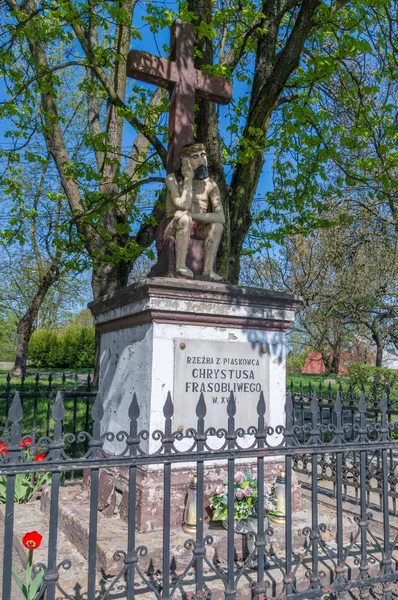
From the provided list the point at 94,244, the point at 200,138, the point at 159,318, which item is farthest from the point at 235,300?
the point at 94,244

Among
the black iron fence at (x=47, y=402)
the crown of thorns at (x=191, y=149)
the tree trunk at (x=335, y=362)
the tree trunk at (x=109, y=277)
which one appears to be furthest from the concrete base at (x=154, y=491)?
the tree trunk at (x=335, y=362)

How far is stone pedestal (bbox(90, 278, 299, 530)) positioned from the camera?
12.8 ft

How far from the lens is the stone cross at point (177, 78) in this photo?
4.86 m

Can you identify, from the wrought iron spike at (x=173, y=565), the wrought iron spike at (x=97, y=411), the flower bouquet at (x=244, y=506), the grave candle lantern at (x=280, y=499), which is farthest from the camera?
the grave candle lantern at (x=280, y=499)

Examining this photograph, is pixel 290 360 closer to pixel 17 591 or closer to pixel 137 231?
pixel 137 231

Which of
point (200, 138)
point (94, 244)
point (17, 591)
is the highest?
point (200, 138)

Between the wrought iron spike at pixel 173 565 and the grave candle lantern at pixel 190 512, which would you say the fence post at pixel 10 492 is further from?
the grave candle lantern at pixel 190 512

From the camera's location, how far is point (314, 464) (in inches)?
112

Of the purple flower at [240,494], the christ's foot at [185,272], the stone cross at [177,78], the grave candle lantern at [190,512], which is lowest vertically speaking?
the grave candle lantern at [190,512]

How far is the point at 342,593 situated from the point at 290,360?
25.4 meters

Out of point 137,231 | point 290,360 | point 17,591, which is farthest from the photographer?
point 290,360

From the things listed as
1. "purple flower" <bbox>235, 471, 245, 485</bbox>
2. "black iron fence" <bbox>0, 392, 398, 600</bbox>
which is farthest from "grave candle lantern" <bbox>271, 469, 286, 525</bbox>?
"purple flower" <bbox>235, 471, 245, 485</bbox>

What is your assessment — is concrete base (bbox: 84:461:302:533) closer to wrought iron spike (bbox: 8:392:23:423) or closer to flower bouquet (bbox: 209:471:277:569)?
flower bouquet (bbox: 209:471:277:569)

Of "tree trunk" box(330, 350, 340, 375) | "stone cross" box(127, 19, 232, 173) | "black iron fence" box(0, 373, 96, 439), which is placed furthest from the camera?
"tree trunk" box(330, 350, 340, 375)
